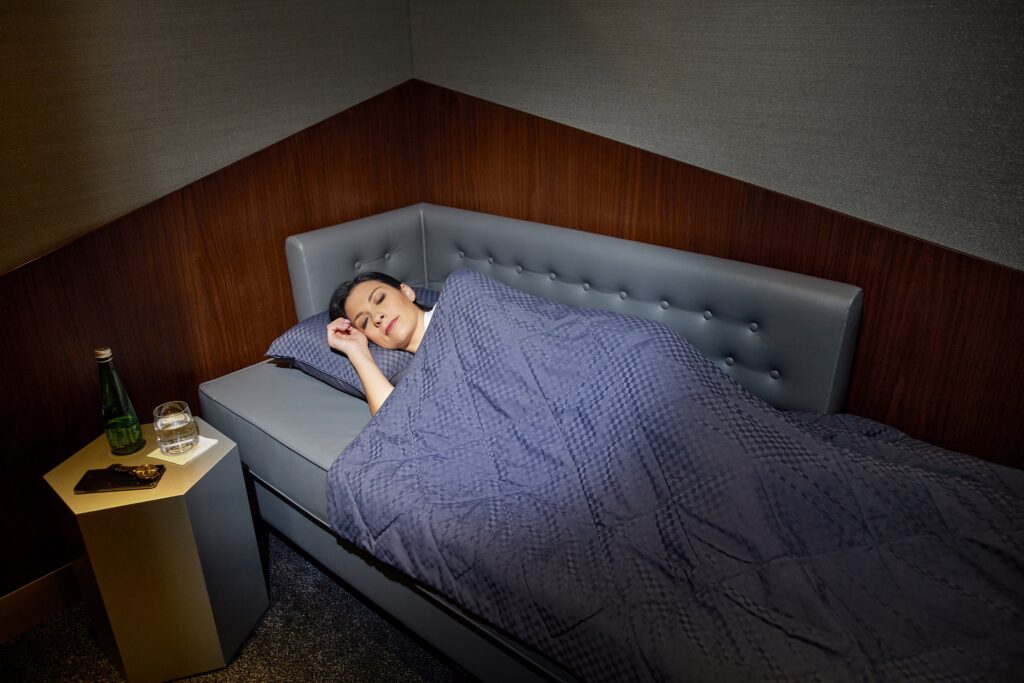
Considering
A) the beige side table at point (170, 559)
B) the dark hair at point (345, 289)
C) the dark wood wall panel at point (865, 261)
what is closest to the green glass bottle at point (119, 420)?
the beige side table at point (170, 559)

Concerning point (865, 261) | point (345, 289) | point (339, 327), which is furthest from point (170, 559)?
point (865, 261)

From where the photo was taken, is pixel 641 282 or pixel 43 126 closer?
pixel 43 126

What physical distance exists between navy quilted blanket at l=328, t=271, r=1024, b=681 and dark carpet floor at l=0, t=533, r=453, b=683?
373mm

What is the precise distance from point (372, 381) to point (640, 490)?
84 cm

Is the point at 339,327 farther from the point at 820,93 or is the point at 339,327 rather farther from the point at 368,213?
the point at 820,93

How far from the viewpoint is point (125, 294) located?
1.84 metres

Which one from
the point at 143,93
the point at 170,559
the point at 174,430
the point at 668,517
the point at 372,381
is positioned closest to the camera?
the point at 668,517

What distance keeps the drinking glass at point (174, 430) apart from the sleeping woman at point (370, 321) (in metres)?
0.45

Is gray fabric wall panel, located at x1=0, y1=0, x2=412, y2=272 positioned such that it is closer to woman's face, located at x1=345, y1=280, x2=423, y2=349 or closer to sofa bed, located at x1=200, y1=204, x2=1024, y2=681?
sofa bed, located at x1=200, y1=204, x2=1024, y2=681

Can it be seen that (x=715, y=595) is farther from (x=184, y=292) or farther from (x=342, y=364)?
(x=184, y=292)

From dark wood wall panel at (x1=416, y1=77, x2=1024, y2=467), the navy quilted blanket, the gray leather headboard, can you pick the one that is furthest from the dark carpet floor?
dark wood wall panel at (x1=416, y1=77, x2=1024, y2=467)

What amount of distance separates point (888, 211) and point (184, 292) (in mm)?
1926

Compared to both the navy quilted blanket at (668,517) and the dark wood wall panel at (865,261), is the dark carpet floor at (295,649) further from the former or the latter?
Result: the dark wood wall panel at (865,261)

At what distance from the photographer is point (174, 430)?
1651 millimetres
